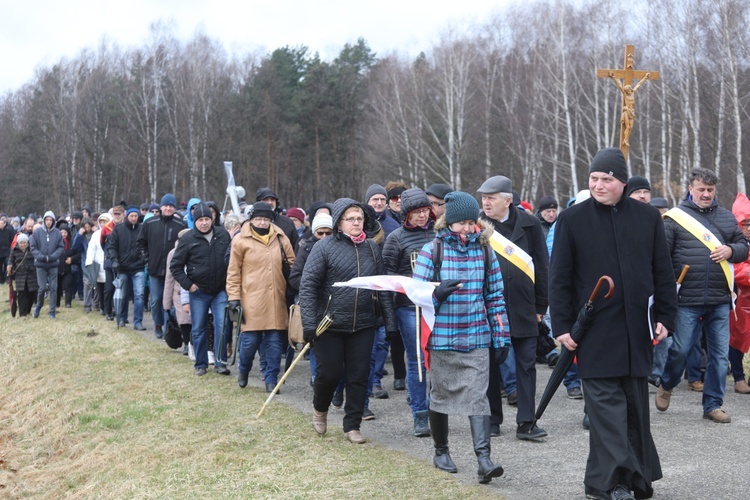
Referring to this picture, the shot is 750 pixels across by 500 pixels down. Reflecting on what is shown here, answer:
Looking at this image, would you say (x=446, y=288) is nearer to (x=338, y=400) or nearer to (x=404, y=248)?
(x=404, y=248)

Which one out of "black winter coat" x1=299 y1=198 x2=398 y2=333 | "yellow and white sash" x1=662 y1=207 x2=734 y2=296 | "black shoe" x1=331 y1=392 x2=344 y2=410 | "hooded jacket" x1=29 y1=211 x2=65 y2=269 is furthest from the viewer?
"hooded jacket" x1=29 y1=211 x2=65 y2=269

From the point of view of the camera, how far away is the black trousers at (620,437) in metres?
5.22

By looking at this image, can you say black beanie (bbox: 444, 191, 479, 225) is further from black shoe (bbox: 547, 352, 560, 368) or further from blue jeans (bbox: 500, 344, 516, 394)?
black shoe (bbox: 547, 352, 560, 368)

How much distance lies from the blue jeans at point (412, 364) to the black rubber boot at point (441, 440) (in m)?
1.03

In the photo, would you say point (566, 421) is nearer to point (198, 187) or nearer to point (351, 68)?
point (198, 187)

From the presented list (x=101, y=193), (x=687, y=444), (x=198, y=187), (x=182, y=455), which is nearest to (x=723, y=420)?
(x=687, y=444)

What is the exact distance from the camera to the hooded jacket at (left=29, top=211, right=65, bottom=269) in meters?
17.7

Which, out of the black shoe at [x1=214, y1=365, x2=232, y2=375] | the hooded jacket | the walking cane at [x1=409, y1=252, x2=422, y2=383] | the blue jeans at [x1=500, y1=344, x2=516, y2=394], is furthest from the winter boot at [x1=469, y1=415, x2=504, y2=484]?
the hooded jacket

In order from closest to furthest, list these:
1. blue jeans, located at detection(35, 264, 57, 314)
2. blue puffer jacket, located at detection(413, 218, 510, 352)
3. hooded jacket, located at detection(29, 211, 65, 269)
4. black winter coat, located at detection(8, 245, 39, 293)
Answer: blue puffer jacket, located at detection(413, 218, 510, 352), hooded jacket, located at detection(29, 211, 65, 269), blue jeans, located at detection(35, 264, 57, 314), black winter coat, located at detection(8, 245, 39, 293)

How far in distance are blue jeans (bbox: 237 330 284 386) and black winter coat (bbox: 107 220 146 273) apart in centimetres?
648

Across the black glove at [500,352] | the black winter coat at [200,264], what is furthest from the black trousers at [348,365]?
the black winter coat at [200,264]

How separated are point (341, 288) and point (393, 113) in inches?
1640

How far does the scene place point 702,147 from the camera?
106 ft

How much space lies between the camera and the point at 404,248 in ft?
25.3
